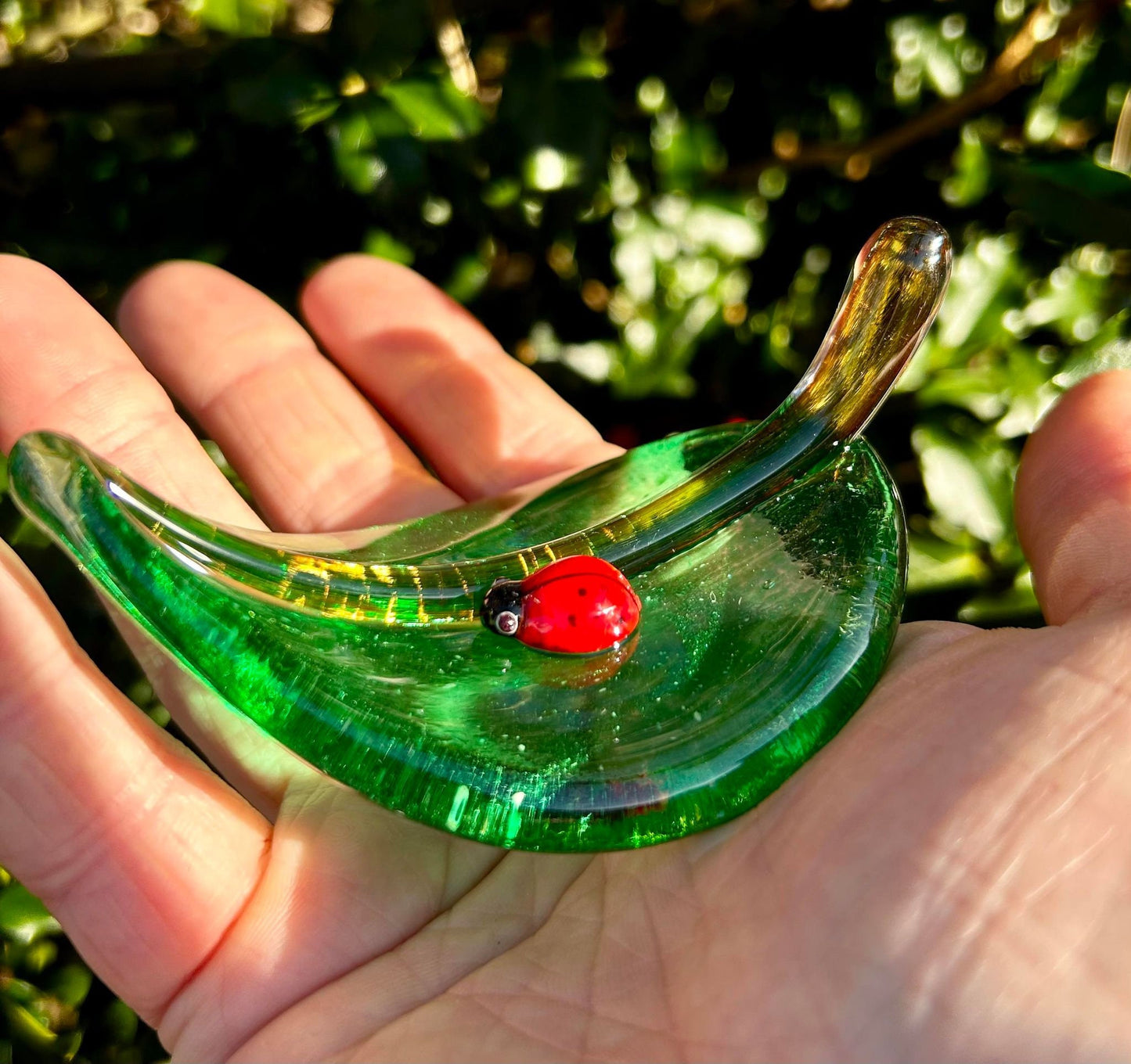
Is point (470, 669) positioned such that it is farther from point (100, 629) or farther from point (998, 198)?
point (998, 198)

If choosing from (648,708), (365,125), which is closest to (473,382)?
(365,125)

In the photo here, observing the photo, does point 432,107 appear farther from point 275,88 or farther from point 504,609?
point 504,609

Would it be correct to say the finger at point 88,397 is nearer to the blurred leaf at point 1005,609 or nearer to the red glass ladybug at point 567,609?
the red glass ladybug at point 567,609

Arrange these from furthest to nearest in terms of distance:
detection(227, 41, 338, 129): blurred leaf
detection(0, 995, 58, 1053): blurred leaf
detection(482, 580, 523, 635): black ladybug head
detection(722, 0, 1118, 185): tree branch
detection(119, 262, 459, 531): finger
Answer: detection(722, 0, 1118, 185): tree branch → detection(119, 262, 459, 531): finger → detection(227, 41, 338, 129): blurred leaf → detection(0, 995, 58, 1053): blurred leaf → detection(482, 580, 523, 635): black ladybug head

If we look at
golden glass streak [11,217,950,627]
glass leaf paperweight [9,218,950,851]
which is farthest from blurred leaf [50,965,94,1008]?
golden glass streak [11,217,950,627]

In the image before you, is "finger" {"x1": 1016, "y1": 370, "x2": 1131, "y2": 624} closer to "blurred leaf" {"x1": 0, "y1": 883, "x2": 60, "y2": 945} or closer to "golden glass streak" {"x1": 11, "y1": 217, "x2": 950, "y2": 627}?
"golden glass streak" {"x1": 11, "y1": 217, "x2": 950, "y2": 627}

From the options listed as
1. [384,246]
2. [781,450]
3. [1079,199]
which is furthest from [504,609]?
[1079,199]
